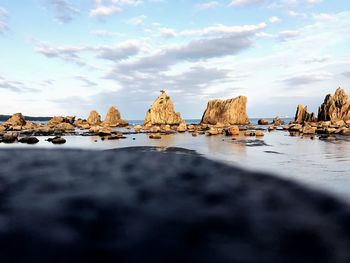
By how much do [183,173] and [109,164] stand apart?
8.28m

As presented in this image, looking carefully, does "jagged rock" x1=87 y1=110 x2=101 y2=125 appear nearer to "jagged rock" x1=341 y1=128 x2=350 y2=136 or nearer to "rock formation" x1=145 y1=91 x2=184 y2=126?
"rock formation" x1=145 y1=91 x2=184 y2=126

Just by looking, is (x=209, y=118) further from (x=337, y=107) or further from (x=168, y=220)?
(x=168, y=220)

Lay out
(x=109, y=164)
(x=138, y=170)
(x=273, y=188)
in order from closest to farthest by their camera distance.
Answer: (x=273, y=188) < (x=138, y=170) < (x=109, y=164)

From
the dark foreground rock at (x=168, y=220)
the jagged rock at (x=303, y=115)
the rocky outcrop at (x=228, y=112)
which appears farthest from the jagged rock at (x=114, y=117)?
the dark foreground rock at (x=168, y=220)

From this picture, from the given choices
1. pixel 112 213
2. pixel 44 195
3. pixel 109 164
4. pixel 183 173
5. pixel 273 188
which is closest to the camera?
pixel 112 213

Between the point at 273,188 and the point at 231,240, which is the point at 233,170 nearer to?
the point at 273,188

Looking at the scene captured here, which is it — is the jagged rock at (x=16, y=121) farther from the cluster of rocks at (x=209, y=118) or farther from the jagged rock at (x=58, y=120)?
the jagged rock at (x=58, y=120)

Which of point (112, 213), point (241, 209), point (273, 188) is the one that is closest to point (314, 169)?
point (273, 188)

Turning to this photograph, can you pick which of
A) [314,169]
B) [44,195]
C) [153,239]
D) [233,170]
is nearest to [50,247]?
[153,239]

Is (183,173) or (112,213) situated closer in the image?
(112,213)

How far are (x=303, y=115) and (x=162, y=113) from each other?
226 ft

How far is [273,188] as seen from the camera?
1786 centimetres

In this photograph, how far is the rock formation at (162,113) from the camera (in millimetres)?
150375

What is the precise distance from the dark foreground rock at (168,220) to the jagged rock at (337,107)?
12139 centimetres
